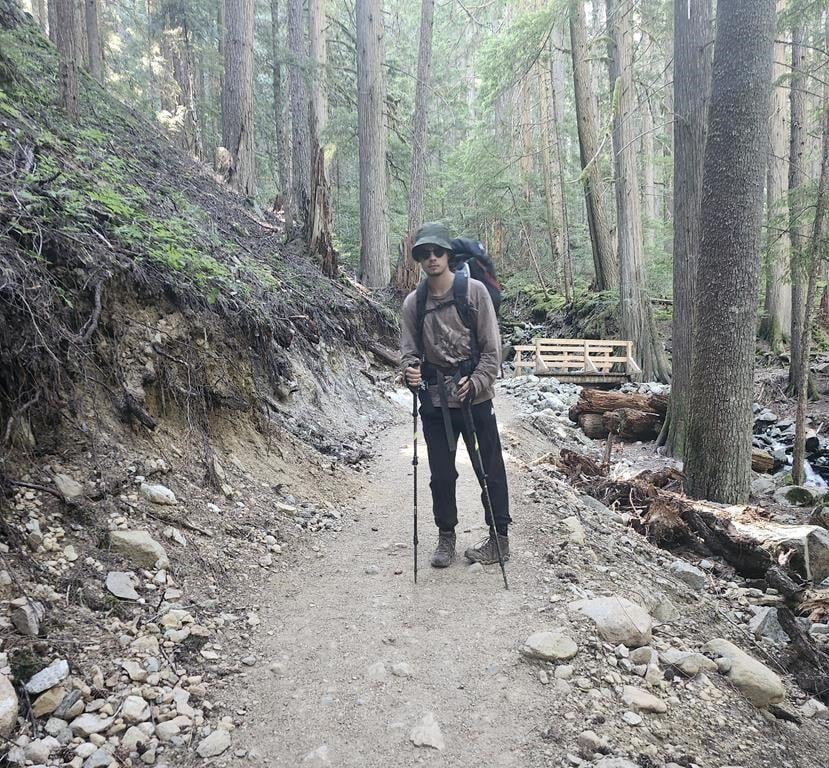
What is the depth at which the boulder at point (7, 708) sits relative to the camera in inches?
76.0

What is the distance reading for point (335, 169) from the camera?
2370 cm

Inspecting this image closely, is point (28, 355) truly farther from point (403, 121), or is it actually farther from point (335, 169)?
point (335, 169)

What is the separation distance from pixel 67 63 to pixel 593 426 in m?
10.0

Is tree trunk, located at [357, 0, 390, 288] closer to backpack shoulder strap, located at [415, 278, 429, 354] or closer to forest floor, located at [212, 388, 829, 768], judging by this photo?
backpack shoulder strap, located at [415, 278, 429, 354]

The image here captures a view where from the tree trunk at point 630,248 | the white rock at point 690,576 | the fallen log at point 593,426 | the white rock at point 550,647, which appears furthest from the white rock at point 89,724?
the tree trunk at point 630,248

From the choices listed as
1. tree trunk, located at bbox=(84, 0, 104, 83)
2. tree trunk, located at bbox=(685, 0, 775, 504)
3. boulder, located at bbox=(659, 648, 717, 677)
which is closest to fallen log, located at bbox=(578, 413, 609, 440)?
tree trunk, located at bbox=(685, 0, 775, 504)

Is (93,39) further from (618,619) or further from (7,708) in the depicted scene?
(618,619)

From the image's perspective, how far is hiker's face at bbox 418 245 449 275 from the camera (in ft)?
11.8

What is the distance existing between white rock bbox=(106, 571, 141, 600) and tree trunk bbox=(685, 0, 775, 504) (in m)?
5.95

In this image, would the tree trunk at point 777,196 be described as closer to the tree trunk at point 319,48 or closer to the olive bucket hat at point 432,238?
the tree trunk at point 319,48

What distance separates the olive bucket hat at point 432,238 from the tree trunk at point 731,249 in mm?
4081

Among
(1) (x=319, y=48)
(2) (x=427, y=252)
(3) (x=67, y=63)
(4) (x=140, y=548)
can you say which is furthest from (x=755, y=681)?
(1) (x=319, y=48)

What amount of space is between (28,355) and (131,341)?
1123 millimetres

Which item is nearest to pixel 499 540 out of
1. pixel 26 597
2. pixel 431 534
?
pixel 431 534
